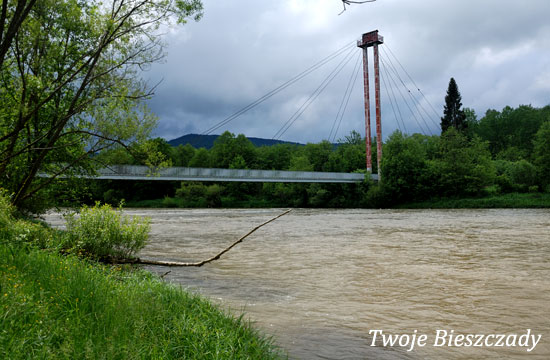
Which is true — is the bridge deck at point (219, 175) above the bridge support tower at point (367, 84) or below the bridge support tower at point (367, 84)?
below

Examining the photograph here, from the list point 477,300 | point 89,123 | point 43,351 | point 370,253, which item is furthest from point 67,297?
point 370,253

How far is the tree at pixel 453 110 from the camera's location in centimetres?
8331

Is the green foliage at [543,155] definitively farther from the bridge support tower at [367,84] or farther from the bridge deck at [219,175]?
the bridge deck at [219,175]

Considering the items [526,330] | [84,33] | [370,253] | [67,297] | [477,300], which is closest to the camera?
[67,297]

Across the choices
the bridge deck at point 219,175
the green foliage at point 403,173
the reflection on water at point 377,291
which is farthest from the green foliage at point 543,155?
the reflection on water at point 377,291

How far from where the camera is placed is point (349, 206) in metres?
65.6

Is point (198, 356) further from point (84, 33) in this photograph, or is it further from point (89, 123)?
point (84, 33)

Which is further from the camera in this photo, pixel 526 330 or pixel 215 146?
pixel 215 146

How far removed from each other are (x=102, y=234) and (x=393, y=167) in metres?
55.8

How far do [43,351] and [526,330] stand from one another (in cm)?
594

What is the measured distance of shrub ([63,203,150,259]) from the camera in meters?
9.95

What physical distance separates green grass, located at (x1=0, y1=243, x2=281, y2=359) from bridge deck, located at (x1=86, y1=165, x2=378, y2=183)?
29359 millimetres

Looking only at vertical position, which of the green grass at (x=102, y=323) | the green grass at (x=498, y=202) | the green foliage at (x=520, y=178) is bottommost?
the green grass at (x=498, y=202)

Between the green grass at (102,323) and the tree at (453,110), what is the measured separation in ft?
282
